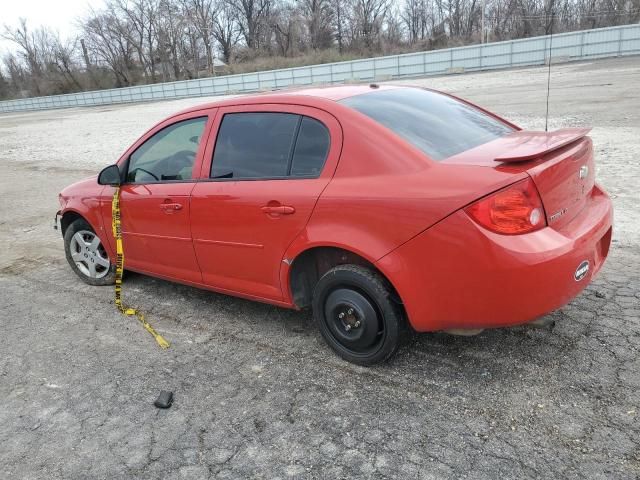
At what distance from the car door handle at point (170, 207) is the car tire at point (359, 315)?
1273mm

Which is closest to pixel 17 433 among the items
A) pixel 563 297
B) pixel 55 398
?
pixel 55 398

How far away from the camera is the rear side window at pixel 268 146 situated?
10.5ft

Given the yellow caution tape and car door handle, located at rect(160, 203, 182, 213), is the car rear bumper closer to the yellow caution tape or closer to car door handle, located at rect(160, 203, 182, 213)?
car door handle, located at rect(160, 203, 182, 213)

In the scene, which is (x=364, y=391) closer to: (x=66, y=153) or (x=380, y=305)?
(x=380, y=305)

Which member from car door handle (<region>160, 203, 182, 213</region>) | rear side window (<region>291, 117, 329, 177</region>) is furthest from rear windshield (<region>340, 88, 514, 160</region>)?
car door handle (<region>160, 203, 182, 213</region>)

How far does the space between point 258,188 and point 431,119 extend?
3.84 feet

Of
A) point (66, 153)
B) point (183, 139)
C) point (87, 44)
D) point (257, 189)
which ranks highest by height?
point (87, 44)

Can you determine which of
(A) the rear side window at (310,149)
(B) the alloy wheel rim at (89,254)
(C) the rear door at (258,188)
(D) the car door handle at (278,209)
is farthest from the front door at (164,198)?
(A) the rear side window at (310,149)

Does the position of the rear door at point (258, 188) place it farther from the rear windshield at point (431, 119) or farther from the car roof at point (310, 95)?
the rear windshield at point (431, 119)

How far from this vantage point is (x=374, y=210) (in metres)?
2.84

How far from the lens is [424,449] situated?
2535 millimetres

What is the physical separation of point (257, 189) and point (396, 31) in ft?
244

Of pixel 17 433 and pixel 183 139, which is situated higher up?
pixel 183 139

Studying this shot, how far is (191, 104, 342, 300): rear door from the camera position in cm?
316
